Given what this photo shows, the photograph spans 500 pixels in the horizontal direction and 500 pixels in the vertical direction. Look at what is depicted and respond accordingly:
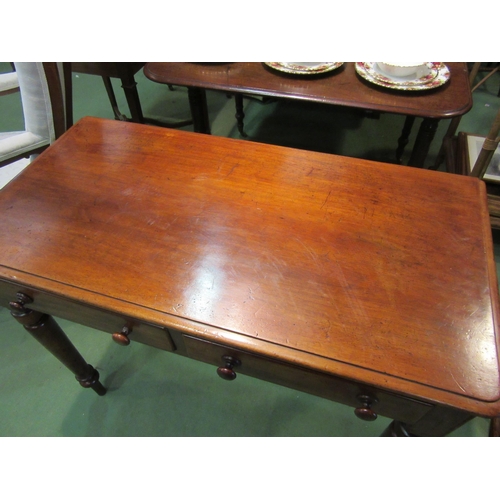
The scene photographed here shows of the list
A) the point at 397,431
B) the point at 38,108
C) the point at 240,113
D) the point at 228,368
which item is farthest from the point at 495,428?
the point at 240,113

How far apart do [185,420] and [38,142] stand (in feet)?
3.40

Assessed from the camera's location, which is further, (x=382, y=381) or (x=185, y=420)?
(x=185, y=420)

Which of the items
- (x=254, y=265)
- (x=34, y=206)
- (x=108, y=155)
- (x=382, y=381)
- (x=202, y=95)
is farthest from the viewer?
(x=202, y=95)

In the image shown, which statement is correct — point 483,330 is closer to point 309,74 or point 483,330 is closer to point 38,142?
point 309,74

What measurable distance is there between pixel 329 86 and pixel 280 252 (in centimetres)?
76

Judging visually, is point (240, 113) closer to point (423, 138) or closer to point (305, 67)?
point (305, 67)

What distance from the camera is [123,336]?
2.08 ft

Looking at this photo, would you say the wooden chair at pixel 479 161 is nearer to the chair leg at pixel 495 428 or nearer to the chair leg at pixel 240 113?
the chair leg at pixel 495 428

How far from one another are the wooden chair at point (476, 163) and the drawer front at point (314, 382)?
3.21 feet

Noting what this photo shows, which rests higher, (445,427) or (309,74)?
(309,74)

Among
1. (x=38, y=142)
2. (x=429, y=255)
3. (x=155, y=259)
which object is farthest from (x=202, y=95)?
(x=429, y=255)

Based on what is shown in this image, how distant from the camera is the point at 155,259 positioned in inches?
25.0

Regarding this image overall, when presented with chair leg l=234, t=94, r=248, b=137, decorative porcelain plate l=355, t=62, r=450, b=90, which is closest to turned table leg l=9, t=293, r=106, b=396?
decorative porcelain plate l=355, t=62, r=450, b=90

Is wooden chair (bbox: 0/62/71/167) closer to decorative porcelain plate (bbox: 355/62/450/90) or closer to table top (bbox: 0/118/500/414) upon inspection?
table top (bbox: 0/118/500/414)
